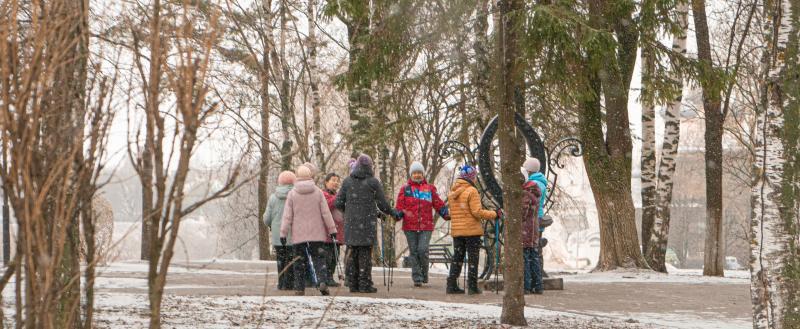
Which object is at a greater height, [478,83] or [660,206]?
[478,83]

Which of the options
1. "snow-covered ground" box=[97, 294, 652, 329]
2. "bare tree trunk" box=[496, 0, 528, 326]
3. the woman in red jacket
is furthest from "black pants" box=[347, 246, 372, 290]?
"bare tree trunk" box=[496, 0, 528, 326]

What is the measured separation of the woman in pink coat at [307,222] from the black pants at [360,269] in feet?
1.45

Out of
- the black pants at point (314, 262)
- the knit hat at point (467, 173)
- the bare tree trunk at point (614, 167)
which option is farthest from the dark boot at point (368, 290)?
the bare tree trunk at point (614, 167)

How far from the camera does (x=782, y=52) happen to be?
25.1 ft

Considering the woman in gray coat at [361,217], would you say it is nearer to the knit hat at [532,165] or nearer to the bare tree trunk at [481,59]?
the knit hat at [532,165]

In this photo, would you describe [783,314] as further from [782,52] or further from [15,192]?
[15,192]

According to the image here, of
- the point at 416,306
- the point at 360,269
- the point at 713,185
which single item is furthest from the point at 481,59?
the point at 416,306

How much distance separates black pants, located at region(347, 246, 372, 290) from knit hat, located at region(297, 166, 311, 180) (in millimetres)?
962

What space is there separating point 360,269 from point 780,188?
5618 millimetres

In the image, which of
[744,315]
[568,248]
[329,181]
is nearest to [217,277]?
[329,181]

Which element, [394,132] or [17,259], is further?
[394,132]

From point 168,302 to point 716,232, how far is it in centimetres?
1286

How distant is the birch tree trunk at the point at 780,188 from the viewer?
25.0ft

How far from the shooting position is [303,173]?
11773mm
